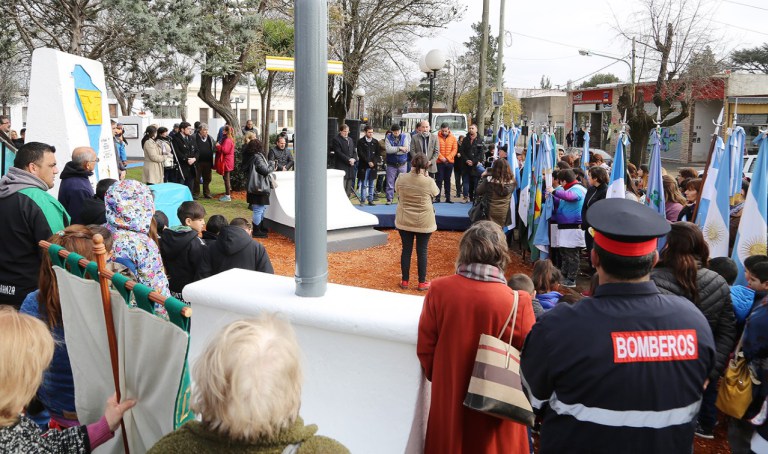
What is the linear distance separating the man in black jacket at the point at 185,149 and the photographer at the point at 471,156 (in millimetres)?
6095

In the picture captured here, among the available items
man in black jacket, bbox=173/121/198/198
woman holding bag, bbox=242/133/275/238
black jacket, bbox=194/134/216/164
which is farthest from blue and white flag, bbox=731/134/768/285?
black jacket, bbox=194/134/216/164

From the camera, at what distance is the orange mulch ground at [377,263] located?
8.58 m

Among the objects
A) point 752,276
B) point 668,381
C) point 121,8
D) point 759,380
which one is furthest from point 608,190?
point 121,8

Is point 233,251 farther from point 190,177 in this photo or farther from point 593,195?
point 190,177

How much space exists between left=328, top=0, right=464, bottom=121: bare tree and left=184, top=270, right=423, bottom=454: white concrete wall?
781 inches

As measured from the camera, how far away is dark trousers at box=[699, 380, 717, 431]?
13.8 ft

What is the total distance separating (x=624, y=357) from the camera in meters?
1.99

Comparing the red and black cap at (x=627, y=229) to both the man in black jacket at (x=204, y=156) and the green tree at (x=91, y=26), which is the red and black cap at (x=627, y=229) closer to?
the green tree at (x=91, y=26)

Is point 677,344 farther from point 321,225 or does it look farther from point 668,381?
point 321,225

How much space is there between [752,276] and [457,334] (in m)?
2.15

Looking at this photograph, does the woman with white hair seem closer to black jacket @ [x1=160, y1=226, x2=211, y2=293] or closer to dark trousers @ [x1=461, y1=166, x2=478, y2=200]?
black jacket @ [x1=160, y1=226, x2=211, y2=293]

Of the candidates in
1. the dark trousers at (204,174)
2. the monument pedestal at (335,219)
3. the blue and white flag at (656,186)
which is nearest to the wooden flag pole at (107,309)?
the blue and white flag at (656,186)

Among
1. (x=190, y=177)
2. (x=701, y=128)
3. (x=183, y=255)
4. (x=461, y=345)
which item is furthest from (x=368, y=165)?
(x=701, y=128)

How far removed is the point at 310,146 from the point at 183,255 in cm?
266
